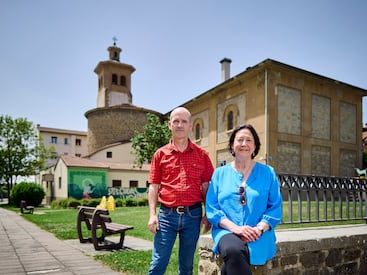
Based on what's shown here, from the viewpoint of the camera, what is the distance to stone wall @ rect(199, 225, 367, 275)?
11.5ft

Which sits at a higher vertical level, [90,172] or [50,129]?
[50,129]

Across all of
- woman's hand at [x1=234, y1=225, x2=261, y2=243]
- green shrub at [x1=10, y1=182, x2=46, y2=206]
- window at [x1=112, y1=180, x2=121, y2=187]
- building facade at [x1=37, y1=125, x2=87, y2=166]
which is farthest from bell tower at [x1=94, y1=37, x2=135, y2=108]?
woman's hand at [x1=234, y1=225, x2=261, y2=243]

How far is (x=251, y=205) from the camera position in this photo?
112 inches

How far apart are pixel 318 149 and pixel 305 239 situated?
21.7 meters

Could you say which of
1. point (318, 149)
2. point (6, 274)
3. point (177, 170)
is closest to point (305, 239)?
point (177, 170)

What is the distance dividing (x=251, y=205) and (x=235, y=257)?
475mm

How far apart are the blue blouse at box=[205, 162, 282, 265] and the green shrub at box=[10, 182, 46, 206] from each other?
29.7 m

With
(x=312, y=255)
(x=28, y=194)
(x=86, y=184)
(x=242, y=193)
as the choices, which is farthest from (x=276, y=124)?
(x=28, y=194)

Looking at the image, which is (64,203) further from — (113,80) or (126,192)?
(113,80)

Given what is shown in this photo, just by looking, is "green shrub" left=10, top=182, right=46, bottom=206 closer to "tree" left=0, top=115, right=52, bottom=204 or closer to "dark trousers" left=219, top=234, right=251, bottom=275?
"tree" left=0, top=115, right=52, bottom=204

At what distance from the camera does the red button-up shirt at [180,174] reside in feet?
10.1

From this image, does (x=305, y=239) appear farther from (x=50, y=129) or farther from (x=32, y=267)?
(x=50, y=129)

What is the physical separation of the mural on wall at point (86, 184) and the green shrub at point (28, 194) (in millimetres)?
2772

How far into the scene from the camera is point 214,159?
26.6 meters
